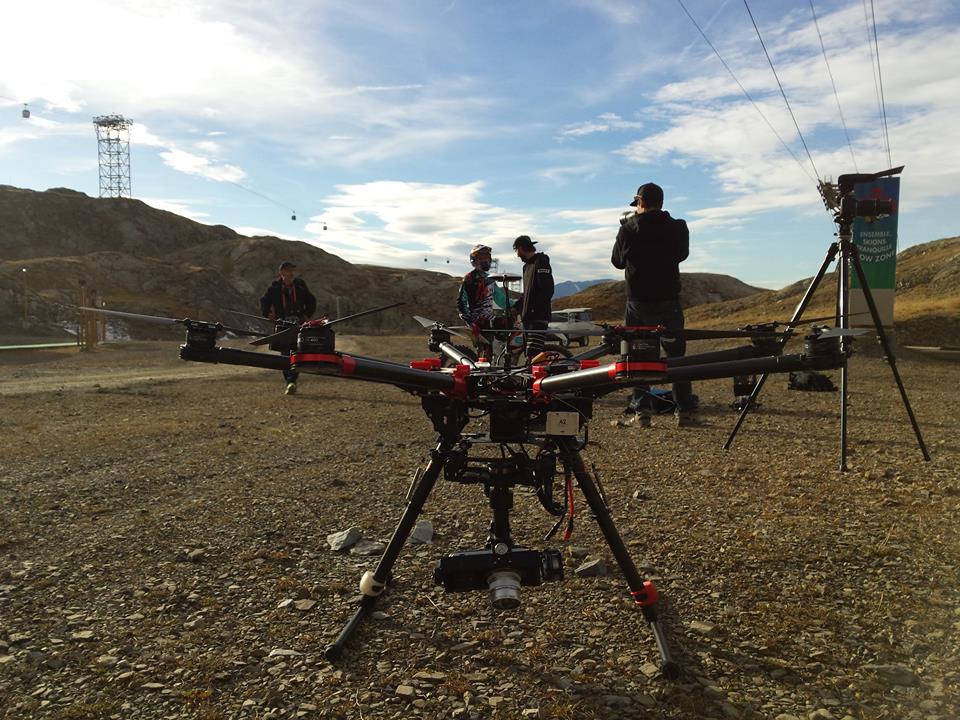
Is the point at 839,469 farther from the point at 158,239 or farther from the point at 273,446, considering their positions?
the point at 158,239

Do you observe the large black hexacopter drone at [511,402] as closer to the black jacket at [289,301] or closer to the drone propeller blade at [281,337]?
the drone propeller blade at [281,337]

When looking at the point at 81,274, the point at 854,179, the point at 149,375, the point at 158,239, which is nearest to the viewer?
A: the point at 854,179

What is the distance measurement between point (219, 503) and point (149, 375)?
40.9 ft

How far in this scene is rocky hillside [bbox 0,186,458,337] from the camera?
51281 mm

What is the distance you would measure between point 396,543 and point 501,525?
1.91 feet

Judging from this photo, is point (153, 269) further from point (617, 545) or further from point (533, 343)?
point (617, 545)

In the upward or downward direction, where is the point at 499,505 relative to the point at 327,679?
upward

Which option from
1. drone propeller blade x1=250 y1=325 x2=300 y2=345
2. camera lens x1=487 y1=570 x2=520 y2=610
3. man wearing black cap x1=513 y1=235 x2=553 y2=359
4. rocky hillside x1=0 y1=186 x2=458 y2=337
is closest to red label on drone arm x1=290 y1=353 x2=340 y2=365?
drone propeller blade x1=250 y1=325 x2=300 y2=345

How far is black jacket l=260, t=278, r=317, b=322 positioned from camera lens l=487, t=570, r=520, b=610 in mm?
9459

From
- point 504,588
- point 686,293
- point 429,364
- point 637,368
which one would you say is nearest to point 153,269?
point 686,293

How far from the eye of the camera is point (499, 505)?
2922mm

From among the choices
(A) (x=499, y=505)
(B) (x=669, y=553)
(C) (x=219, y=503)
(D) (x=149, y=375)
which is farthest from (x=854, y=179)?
(D) (x=149, y=375)

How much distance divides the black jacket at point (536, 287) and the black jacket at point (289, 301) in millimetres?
4218

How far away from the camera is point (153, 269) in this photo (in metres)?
62.7
